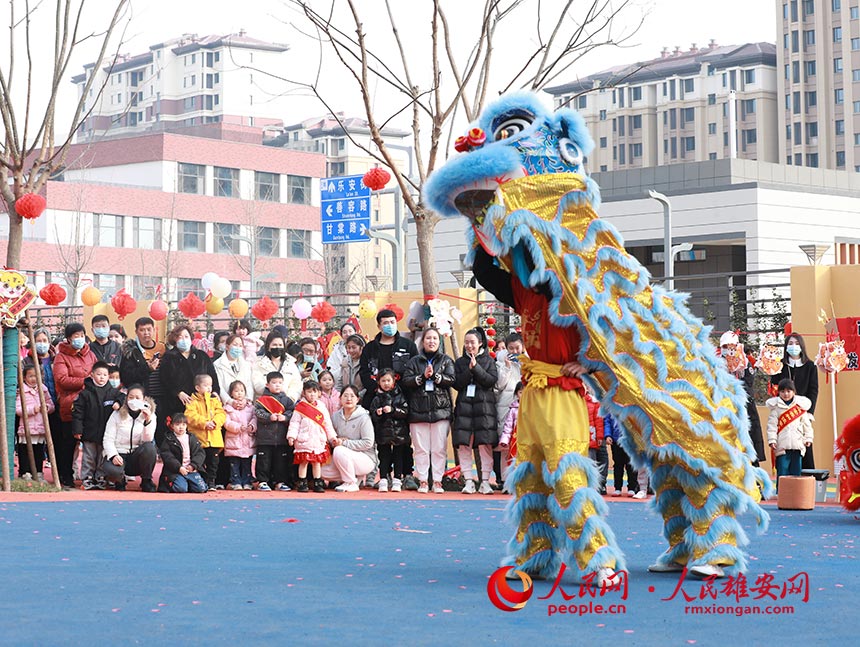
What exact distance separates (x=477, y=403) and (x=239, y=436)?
2285 mm

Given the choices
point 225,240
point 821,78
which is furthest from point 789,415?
point 821,78

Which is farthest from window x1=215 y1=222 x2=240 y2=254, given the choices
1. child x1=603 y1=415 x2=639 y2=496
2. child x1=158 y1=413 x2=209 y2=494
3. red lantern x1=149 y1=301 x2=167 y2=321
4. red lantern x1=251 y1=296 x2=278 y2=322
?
child x1=603 y1=415 x2=639 y2=496

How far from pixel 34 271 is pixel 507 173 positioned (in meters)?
44.4

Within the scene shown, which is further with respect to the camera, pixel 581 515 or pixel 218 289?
pixel 218 289

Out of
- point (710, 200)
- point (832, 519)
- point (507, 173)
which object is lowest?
point (832, 519)

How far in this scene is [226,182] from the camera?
56875 millimetres

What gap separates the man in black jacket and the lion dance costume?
6.31m

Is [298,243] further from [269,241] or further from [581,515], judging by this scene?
[581,515]

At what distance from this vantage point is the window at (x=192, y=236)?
181ft

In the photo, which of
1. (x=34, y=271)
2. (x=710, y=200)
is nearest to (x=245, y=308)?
(x=710, y=200)

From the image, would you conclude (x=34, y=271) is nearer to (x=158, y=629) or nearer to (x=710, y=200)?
(x=710, y=200)

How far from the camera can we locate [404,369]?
40.9 ft

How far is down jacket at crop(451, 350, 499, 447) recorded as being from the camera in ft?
39.9

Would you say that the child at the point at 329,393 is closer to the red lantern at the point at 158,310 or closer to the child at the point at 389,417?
the child at the point at 389,417
